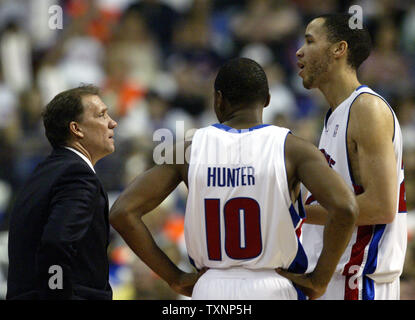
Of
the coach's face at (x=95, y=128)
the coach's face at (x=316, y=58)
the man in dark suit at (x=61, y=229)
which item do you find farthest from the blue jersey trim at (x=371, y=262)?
the coach's face at (x=95, y=128)

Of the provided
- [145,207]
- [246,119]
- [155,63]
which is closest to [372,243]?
[246,119]

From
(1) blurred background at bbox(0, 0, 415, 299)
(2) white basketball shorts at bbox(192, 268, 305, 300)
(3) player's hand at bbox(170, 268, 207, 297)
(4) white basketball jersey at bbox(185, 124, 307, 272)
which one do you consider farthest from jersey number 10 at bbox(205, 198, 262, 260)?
(1) blurred background at bbox(0, 0, 415, 299)

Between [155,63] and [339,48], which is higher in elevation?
[155,63]

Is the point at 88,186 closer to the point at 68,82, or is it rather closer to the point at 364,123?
the point at 364,123

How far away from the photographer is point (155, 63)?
11.4m

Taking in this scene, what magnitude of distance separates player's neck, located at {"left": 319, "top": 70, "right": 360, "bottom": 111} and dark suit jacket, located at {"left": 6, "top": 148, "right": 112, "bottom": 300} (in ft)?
5.31

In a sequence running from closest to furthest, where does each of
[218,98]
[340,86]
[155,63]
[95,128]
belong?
[218,98]
[95,128]
[340,86]
[155,63]

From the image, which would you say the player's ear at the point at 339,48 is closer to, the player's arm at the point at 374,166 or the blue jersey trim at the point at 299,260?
the player's arm at the point at 374,166

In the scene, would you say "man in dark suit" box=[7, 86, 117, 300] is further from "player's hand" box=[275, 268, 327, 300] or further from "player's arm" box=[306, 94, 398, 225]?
"player's arm" box=[306, 94, 398, 225]

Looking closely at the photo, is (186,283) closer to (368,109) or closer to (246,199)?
(246,199)

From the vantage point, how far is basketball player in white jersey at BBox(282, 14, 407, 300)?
14.6ft

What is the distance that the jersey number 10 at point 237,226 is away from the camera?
392 centimetres

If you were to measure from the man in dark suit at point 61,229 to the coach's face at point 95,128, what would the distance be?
0.25ft

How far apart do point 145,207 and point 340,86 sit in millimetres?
1583
